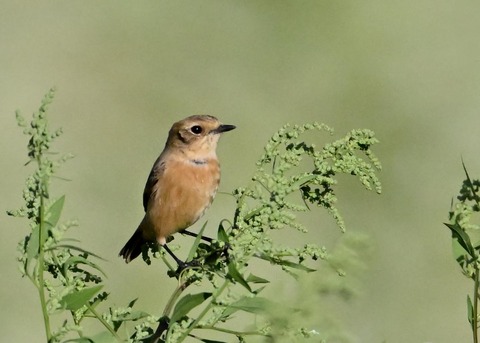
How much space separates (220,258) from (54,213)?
0.30m

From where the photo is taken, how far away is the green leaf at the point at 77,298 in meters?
1.86

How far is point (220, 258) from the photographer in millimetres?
2094

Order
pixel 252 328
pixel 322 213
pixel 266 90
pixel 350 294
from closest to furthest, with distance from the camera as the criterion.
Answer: pixel 350 294 < pixel 252 328 < pixel 322 213 < pixel 266 90

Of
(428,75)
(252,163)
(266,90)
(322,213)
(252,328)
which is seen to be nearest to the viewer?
(252,328)

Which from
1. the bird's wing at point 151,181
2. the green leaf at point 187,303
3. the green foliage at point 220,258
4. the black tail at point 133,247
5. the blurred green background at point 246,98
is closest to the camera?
the green foliage at point 220,258

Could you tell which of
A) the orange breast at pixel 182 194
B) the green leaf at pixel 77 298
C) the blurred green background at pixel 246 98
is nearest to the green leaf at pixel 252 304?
the green leaf at pixel 77 298

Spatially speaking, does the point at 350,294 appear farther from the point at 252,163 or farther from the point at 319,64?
the point at 319,64

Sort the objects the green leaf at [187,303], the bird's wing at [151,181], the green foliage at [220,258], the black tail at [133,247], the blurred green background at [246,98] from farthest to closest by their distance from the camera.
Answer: the blurred green background at [246,98], the bird's wing at [151,181], the black tail at [133,247], the green leaf at [187,303], the green foliage at [220,258]

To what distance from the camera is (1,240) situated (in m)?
9.52

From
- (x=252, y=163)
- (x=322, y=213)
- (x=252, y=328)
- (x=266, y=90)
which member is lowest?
(x=252, y=328)

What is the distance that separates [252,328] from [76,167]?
8666 millimetres

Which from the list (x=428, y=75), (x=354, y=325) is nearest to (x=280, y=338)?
(x=354, y=325)

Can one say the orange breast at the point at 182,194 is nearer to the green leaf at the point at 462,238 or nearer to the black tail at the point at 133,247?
the black tail at the point at 133,247

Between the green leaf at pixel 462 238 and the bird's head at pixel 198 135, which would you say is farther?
the bird's head at pixel 198 135
